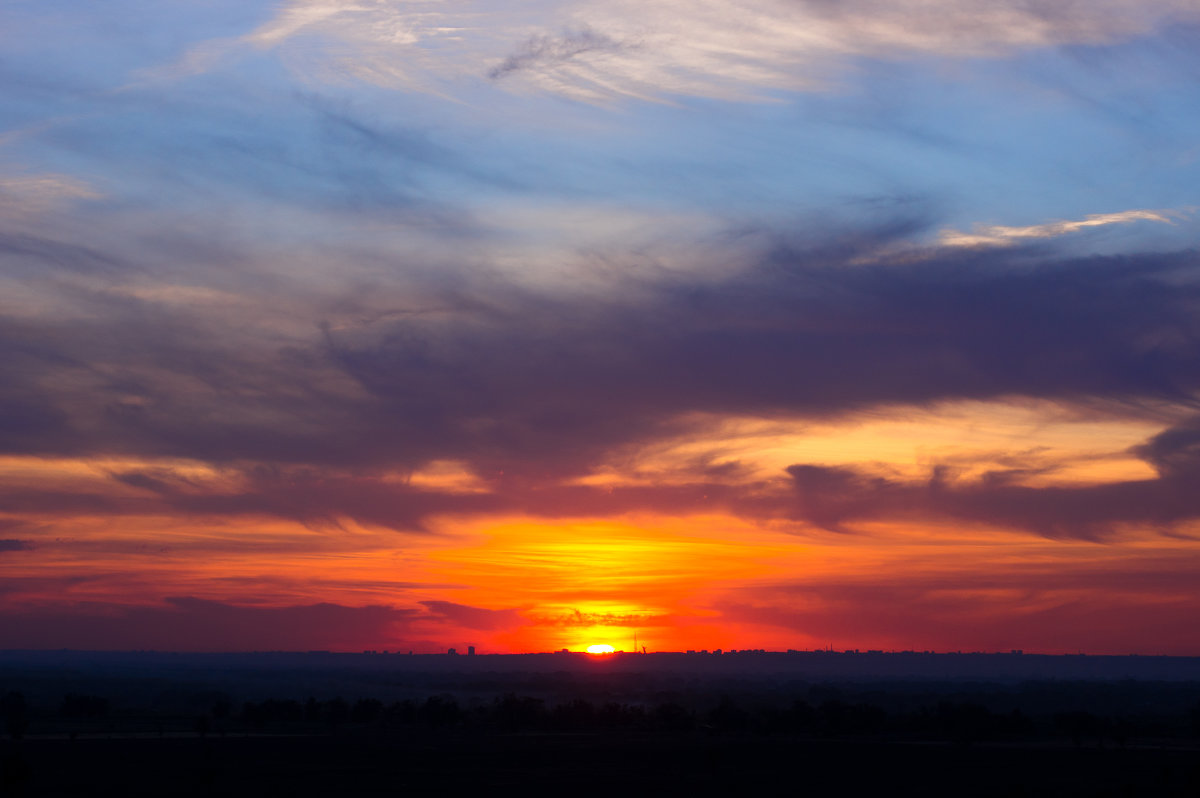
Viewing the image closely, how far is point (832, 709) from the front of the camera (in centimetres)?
13912

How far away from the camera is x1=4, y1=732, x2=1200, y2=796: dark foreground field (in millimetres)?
69750

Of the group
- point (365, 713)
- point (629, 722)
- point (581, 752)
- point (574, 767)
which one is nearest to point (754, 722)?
point (629, 722)

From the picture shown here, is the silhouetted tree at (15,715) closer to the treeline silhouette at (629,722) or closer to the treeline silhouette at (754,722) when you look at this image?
the treeline silhouette at (629,722)

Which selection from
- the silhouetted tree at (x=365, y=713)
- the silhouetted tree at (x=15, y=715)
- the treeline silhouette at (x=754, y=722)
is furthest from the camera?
the silhouetted tree at (x=365, y=713)

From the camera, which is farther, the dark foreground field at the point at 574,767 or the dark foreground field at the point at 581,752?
the dark foreground field at the point at 581,752

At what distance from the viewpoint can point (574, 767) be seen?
8331cm

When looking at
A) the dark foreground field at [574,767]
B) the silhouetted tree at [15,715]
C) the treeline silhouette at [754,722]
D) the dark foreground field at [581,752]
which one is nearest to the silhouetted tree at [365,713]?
the treeline silhouette at [754,722]

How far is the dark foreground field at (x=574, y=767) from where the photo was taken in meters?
69.8

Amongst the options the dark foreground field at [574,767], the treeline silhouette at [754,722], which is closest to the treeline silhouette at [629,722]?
the treeline silhouette at [754,722]

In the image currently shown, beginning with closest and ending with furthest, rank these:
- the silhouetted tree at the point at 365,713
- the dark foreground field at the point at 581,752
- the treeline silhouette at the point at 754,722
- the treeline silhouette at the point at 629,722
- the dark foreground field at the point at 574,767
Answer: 1. the dark foreground field at the point at 574,767
2. the dark foreground field at the point at 581,752
3. the treeline silhouette at the point at 629,722
4. the treeline silhouette at the point at 754,722
5. the silhouetted tree at the point at 365,713

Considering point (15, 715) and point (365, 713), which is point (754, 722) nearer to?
point (365, 713)

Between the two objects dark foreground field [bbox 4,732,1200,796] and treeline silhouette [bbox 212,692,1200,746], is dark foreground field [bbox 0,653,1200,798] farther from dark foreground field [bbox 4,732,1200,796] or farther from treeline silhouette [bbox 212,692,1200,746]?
treeline silhouette [bbox 212,692,1200,746]

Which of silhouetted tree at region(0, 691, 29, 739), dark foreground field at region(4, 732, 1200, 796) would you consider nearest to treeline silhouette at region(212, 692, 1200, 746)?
dark foreground field at region(4, 732, 1200, 796)

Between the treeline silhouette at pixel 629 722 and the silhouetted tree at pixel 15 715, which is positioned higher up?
the silhouetted tree at pixel 15 715
